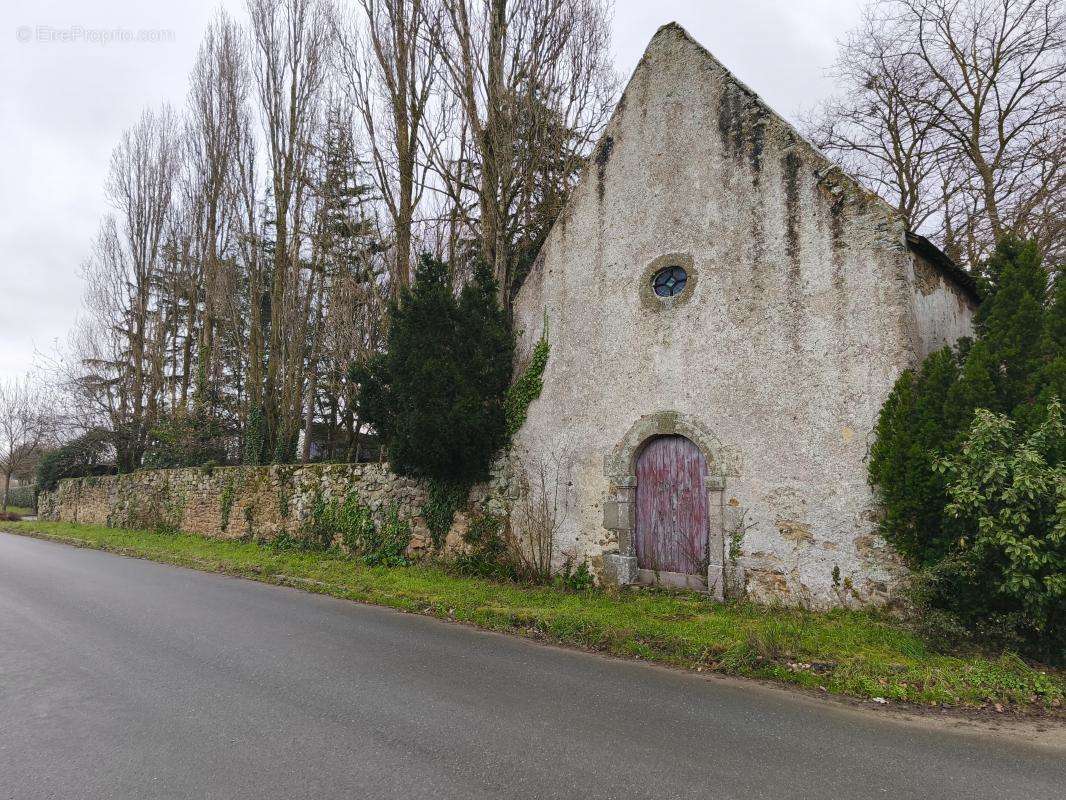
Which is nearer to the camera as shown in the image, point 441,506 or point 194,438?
point 441,506

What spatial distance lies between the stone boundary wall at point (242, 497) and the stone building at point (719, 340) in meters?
3.21

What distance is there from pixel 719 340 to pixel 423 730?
19.5 ft

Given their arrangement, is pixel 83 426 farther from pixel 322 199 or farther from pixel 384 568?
pixel 384 568

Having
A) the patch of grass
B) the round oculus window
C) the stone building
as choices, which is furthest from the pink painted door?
the round oculus window

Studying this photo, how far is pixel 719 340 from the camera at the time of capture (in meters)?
7.97

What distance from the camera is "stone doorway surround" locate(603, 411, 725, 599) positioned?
7.74 metres

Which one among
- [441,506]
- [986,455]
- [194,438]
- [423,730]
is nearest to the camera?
[423,730]

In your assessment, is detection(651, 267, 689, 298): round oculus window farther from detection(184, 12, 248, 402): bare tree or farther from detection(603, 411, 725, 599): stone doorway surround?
detection(184, 12, 248, 402): bare tree

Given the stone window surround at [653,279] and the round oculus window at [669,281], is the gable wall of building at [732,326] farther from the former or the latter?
the round oculus window at [669,281]

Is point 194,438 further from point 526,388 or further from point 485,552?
point 526,388

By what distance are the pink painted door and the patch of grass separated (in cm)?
52

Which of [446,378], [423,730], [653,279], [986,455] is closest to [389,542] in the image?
[446,378]

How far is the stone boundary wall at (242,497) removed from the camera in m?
11.3

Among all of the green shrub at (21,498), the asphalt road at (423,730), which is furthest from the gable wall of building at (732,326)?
the green shrub at (21,498)
